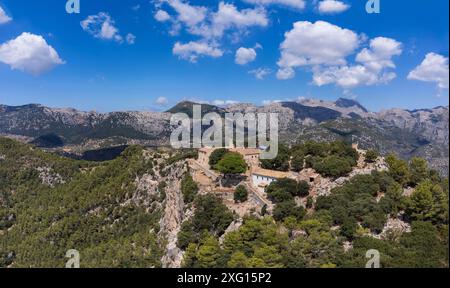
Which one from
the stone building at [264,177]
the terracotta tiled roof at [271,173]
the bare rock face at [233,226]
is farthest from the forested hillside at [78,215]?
the terracotta tiled roof at [271,173]

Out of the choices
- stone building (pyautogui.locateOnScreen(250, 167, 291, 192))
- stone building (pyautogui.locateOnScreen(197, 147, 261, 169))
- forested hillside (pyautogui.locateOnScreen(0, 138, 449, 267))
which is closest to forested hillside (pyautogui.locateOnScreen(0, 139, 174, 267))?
forested hillside (pyautogui.locateOnScreen(0, 138, 449, 267))

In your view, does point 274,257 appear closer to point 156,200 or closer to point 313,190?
point 313,190

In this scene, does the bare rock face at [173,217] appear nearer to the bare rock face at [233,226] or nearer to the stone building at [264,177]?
the bare rock face at [233,226]

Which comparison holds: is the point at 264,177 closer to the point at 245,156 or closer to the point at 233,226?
the point at 245,156

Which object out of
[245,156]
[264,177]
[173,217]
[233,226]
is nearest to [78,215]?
[173,217]

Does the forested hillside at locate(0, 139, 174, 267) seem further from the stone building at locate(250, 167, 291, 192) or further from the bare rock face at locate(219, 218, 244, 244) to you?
the stone building at locate(250, 167, 291, 192)
